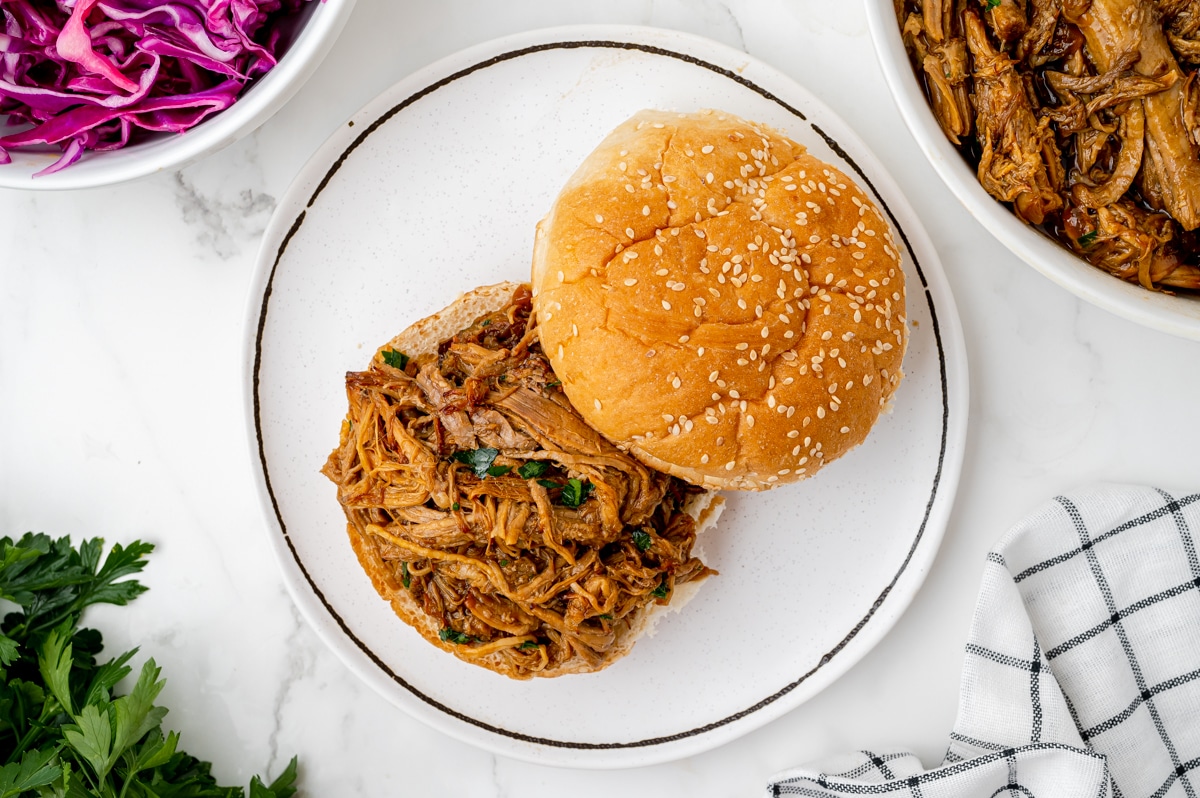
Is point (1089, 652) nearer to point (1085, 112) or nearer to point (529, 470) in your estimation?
point (1085, 112)

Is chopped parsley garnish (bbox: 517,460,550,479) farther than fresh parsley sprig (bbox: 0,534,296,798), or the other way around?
fresh parsley sprig (bbox: 0,534,296,798)

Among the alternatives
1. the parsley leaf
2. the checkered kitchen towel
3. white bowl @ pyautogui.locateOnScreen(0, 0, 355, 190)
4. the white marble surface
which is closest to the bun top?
the parsley leaf

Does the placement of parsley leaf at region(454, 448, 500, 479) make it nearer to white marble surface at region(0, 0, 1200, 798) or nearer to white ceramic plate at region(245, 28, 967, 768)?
white ceramic plate at region(245, 28, 967, 768)

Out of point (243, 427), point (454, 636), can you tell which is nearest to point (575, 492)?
point (454, 636)

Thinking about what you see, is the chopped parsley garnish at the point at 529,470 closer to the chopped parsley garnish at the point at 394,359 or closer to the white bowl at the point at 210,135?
the chopped parsley garnish at the point at 394,359

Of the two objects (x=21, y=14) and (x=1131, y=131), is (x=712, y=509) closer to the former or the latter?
(x=1131, y=131)

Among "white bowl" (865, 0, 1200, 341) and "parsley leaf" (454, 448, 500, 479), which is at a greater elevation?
"white bowl" (865, 0, 1200, 341)

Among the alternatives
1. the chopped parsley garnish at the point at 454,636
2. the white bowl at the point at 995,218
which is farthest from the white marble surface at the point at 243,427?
the white bowl at the point at 995,218
